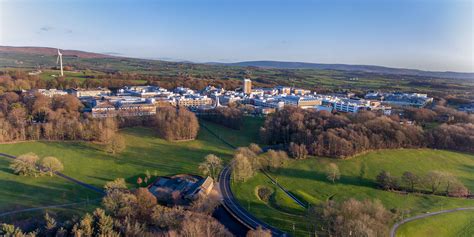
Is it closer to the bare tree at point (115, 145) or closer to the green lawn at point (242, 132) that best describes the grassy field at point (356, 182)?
the green lawn at point (242, 132)

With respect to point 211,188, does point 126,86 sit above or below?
above

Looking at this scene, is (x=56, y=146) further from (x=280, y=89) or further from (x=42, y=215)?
(x=280, y=89)

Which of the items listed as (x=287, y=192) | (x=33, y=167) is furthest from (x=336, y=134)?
(x=33, y=167)

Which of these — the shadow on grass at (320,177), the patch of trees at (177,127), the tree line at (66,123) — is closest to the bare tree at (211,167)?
the shadow on grass at (320,177)

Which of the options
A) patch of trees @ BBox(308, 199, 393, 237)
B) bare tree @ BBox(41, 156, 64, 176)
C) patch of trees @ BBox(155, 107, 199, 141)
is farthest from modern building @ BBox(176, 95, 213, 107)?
patch of trees @ BBox(308, 199, 393, 237)

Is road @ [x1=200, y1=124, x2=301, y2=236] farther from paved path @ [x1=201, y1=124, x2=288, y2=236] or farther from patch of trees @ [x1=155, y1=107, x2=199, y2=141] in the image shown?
patch of trees @ [x1=155, y1=107, x2=199, y2=141]

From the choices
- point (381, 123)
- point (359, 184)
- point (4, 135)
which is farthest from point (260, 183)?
point (4, 135)

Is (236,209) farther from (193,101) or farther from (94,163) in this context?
(193,101)
